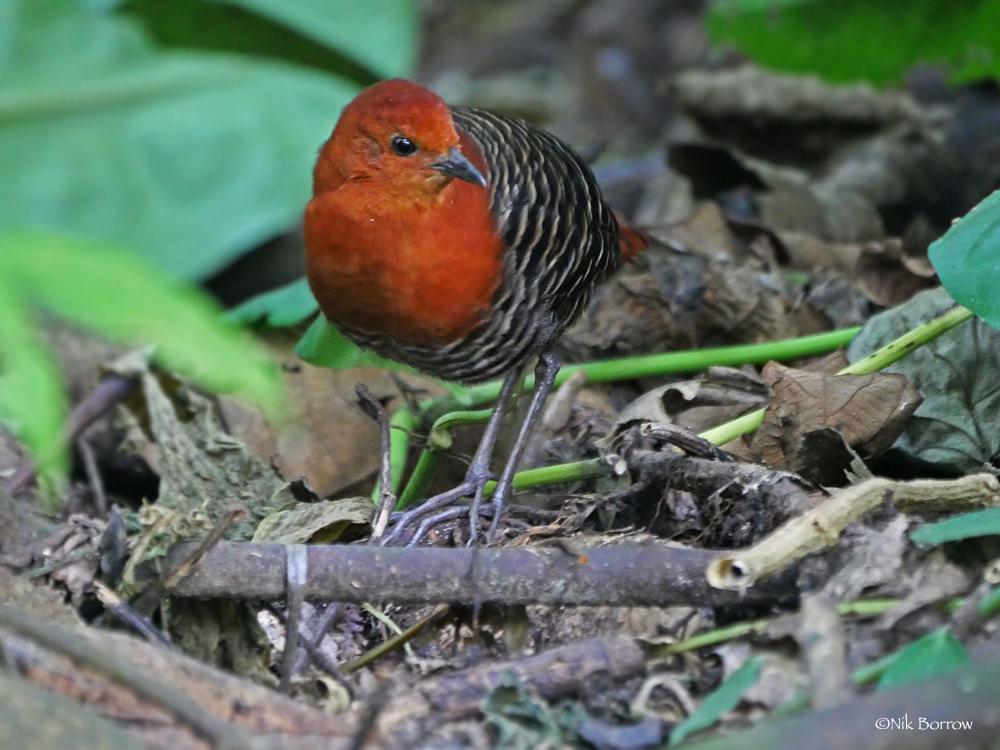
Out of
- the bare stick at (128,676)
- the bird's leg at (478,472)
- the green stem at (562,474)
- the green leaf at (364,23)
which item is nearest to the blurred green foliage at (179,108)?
the green leaf at (364,23)

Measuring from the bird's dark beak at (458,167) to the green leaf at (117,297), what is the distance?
2.17 metres

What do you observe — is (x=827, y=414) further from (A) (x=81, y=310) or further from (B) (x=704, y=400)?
(A) (x=81, y=310)

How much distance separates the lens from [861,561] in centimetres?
239

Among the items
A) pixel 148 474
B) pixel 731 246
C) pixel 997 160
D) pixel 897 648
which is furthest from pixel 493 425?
pixel 997 160

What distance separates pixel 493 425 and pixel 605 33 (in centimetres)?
514

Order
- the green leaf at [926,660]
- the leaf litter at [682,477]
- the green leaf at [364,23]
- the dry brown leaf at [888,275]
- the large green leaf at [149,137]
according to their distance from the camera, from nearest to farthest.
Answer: the green leaf at [926,660], the leaf litter at [682,477], the dry brown leaf at [888,275], the large green leaf at [149,137], the green leaf at [364,23]

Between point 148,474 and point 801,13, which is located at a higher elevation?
point 801,13

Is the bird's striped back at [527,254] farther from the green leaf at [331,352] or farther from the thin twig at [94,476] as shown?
the thin twig at [94,476]

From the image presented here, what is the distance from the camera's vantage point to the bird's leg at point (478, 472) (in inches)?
124

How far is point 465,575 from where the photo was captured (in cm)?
244

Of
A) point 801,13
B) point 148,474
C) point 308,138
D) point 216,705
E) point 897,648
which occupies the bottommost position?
point 148,474

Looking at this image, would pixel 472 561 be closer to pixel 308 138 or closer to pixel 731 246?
pixel 731 246

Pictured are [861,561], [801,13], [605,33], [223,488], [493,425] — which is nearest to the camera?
[861,561]

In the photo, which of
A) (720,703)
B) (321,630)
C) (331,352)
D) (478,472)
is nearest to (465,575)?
(321,630)
